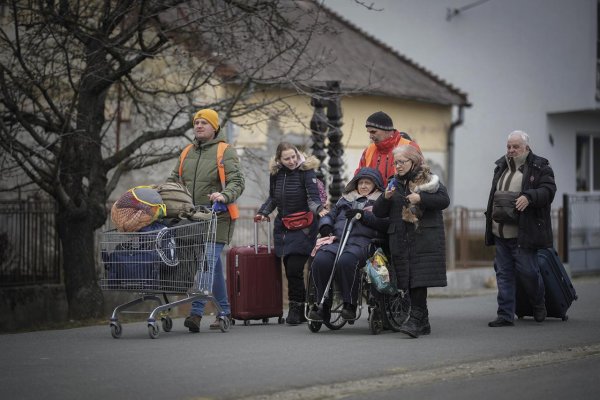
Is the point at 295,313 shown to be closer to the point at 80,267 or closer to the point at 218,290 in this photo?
the point at 218,290

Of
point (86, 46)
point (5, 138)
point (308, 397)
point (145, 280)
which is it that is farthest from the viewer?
point (86, 46)

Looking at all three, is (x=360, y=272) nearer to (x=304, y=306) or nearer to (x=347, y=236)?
(x=347, y=236)

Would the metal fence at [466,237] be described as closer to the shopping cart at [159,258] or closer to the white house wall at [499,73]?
the white house wall at [499,73]

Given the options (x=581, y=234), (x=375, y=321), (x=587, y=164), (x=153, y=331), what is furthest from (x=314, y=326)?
(x=587, y=164)

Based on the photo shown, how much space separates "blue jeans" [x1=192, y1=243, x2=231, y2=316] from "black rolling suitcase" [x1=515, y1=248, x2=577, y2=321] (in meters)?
3.18

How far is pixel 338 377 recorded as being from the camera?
27.5 feet

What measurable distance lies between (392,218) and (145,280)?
7.70ft

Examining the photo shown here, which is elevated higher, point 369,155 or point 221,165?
point 369,155

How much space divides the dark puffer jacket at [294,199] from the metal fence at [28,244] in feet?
18.5

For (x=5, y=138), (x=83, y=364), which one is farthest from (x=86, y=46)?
(x=83, y=364)

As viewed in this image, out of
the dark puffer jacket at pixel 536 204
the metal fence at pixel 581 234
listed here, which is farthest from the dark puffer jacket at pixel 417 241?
the metal fence at pixel 581 234

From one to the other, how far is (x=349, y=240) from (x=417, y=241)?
0.69m

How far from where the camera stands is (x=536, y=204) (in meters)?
11.8

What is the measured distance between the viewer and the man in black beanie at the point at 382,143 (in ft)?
37.7
